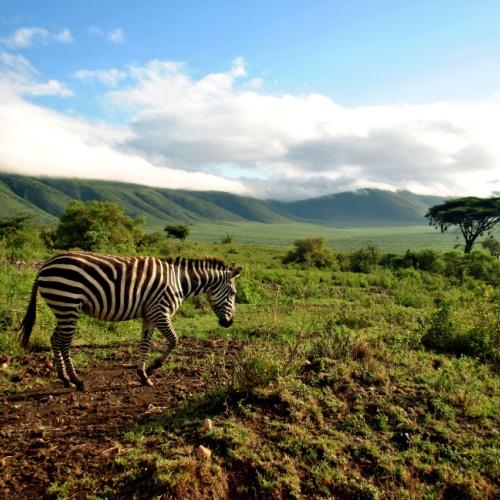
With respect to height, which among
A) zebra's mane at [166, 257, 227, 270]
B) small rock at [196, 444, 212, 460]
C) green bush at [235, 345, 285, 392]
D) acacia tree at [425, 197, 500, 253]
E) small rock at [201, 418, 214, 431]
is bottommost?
small rock at [196, 444, 212, 460]

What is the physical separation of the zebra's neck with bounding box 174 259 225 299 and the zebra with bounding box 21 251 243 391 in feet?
0.06

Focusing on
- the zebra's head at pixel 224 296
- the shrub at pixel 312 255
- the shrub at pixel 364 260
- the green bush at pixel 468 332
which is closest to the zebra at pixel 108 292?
the zebra's head at pixel 224 296

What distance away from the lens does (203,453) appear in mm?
4418

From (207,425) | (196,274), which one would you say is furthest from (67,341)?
(207,425)

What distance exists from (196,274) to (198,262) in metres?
0.22

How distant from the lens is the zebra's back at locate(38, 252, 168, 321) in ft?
20.1

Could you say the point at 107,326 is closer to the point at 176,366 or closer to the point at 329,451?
the point at 176,366

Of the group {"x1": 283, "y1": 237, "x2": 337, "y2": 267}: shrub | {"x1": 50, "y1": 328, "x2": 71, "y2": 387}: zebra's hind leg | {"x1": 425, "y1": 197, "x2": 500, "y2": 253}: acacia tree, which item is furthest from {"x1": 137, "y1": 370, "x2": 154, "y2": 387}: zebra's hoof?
{"x1": 425, "y1": 197, "x2": 500, "y2": 253}: acacia tree

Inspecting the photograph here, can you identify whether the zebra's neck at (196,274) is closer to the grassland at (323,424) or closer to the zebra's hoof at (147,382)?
the grassland at (323,424)

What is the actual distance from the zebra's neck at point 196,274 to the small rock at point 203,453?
3.09 metres

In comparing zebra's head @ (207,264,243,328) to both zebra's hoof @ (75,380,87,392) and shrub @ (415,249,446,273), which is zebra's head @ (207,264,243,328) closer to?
zebra's hoof @ (75,380,87,392)

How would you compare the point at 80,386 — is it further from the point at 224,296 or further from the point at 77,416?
the point at 224,296

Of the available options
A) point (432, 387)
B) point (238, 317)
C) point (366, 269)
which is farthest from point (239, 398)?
point (366, 269)

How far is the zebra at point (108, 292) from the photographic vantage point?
615 cm
